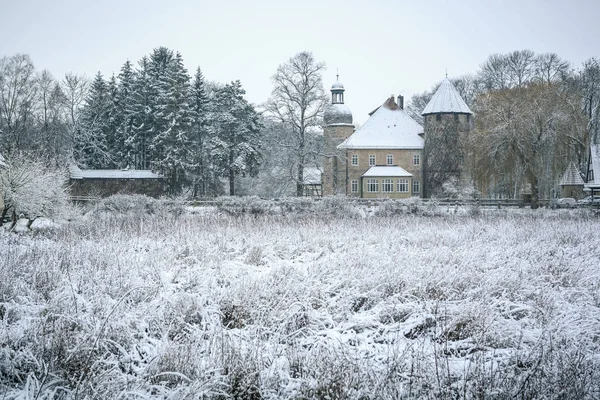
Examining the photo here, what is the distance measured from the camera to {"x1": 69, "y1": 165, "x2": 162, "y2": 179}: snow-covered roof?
35.4m

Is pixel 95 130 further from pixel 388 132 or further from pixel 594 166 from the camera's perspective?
pixel 594 166

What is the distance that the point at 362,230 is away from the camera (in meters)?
14.2

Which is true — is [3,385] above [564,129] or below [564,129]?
below

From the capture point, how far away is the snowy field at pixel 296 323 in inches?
150

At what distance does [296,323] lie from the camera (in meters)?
5.52

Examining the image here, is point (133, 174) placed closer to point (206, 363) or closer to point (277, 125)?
point (277, 125)

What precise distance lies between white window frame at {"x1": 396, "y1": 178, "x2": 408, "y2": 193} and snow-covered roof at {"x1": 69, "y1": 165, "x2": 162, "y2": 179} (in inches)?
868

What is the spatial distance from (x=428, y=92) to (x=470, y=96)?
267 inches

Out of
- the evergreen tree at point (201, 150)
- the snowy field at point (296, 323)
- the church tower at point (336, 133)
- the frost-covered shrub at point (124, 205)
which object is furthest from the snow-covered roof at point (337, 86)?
the snowy field at point (296, 323)

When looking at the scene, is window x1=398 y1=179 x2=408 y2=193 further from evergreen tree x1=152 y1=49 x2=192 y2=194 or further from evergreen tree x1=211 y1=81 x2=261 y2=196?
evergreen tree x1=152 y1=49 x2=192 y2=194

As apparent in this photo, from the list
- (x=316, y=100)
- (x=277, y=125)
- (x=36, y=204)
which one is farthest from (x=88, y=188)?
(x=36, y=204)

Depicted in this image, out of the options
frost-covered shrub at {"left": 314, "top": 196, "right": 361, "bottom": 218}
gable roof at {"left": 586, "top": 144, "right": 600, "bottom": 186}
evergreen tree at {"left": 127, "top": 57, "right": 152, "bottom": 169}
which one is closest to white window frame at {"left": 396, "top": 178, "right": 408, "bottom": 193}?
gable roof at {"left": 586, "top": 144, "right": 600, "bottom": 186}

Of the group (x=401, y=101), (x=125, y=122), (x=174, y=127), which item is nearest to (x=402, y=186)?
(x=401, y=101)

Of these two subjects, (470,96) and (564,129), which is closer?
(564,129)
